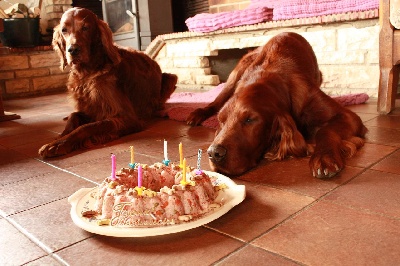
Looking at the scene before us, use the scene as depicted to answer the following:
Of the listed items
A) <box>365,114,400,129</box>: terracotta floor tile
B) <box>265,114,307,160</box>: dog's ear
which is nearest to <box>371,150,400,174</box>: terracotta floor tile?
<box>265,114,307,160</box>: dog's ear

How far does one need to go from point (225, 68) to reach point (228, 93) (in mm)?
2268

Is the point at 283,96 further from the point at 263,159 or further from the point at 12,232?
the point at 12,232

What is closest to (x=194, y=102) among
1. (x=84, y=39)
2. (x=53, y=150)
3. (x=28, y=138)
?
(x=84, y=39)

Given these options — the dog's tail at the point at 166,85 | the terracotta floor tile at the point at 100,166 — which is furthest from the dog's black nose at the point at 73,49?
the dog's tail at the point at 166,85

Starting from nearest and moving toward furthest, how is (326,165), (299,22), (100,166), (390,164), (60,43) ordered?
(326,165) < (390,164) < (100,166) < (60,43) < (299,22)

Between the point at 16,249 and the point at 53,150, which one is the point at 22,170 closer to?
the point at 53,150

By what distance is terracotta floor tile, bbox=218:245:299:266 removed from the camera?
0.94m

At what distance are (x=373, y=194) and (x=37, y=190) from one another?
1238 mm

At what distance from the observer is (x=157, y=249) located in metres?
1.03

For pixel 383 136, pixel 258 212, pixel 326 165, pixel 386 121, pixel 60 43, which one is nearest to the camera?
pixel 258 212

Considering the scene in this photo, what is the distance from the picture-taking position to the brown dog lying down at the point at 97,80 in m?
2.52

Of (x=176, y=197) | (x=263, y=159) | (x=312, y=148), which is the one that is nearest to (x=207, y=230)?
(x=176, y=197)

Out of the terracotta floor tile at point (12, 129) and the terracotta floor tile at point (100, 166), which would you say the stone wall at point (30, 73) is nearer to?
the terracotta floor tile at point (12, 129)

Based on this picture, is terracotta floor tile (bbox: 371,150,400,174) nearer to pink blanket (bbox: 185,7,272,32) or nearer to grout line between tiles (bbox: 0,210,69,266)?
grout line between tiles (bbox: 0,210,69,266)
